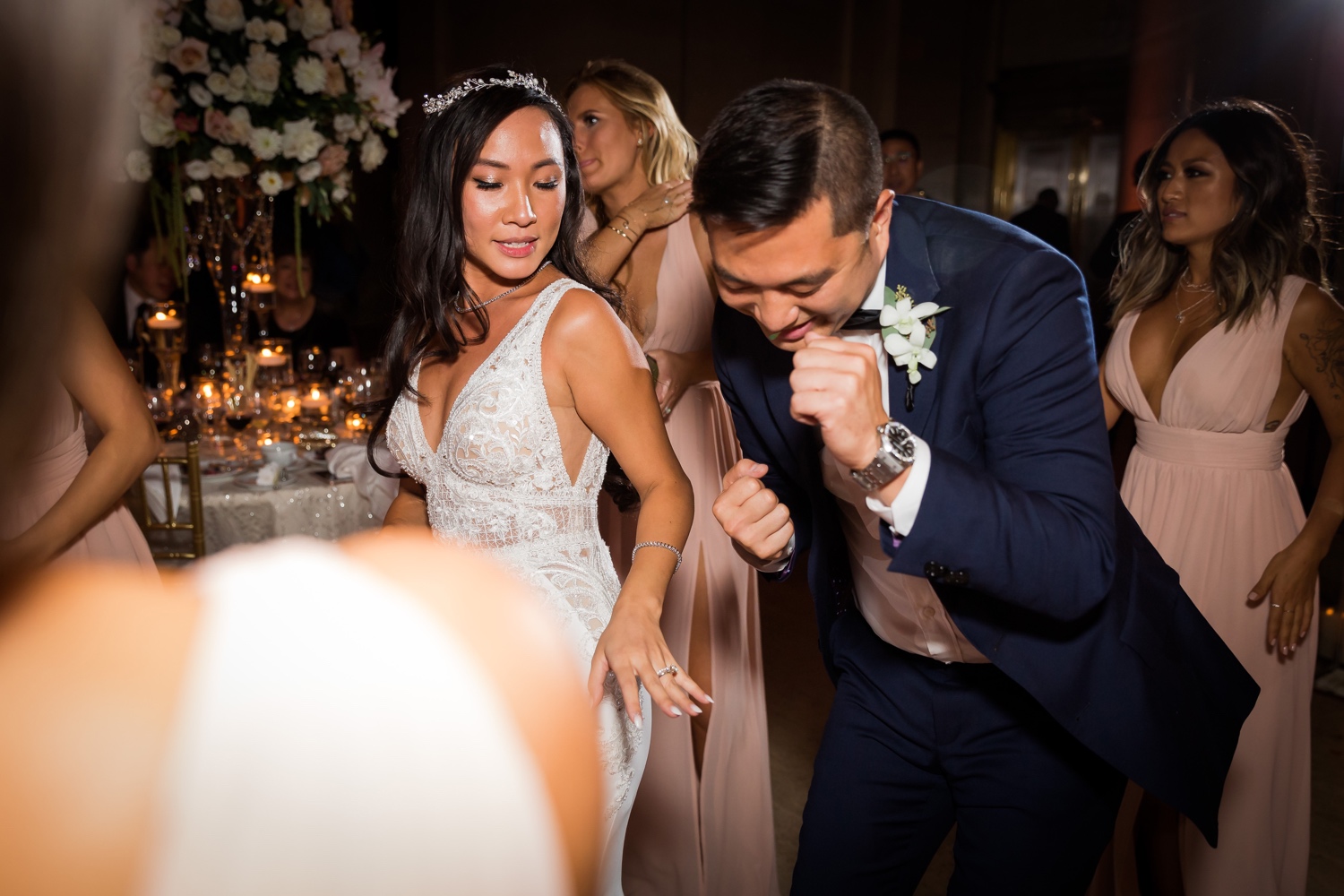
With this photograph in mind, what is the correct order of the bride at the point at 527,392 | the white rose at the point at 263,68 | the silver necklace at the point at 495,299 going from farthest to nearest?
1. the white rose at the point at 263,68
2. the silver necklace at the point at 495,299
3. the bride at the point at 527,392

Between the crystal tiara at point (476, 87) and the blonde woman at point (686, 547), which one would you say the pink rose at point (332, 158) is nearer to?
the blonde woman at point (686, 547)

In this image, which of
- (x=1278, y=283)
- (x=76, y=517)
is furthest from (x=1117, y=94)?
(x=76, y=517)

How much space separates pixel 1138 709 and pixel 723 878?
1.62 meters

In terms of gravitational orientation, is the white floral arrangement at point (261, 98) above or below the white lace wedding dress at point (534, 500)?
above

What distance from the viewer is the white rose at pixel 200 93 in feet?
11.4

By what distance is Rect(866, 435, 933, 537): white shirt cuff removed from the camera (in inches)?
51.1

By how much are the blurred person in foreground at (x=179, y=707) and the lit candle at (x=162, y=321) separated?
3.10 m

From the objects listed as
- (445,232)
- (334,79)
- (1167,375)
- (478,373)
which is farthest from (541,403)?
(334,79)

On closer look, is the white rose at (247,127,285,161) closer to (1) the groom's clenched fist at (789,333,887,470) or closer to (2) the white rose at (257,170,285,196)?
(2) the white rose at (257,170,285,196)

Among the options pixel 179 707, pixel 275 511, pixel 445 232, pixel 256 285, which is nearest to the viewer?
pixel 179 707

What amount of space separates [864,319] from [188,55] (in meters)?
2.89

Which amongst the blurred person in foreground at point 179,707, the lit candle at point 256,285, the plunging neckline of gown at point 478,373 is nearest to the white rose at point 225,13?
the lit candle at point 256,285

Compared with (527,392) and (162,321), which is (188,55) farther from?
(527,392)

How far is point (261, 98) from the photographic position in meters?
3.54
